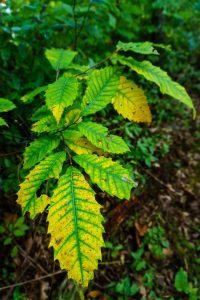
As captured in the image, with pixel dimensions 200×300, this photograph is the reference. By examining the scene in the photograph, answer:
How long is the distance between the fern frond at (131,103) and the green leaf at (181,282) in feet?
6.25

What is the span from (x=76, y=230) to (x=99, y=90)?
774mm

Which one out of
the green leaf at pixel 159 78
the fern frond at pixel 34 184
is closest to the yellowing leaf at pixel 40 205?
the fern frond at pixel 34 184

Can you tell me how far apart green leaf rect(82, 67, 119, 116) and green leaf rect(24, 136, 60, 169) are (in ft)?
0.76

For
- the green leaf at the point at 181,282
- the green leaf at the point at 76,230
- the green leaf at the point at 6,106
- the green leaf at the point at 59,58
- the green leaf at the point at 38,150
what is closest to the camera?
the green leaf at the point at 76,230

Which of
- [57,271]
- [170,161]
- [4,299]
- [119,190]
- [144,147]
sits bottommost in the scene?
[4,299]

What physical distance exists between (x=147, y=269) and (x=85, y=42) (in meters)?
3.22

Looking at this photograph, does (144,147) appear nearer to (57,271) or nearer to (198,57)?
(57,271)

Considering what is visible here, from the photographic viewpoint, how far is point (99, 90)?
Answer: 4.81 ft

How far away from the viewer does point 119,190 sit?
46.0 inches

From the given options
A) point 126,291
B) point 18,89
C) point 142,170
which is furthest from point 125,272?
point 18,89

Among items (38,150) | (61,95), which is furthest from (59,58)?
(38,150)

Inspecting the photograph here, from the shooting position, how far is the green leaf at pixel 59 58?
1.83 meters

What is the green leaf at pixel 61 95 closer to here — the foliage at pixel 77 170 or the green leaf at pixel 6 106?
the foliage at pixel 77 170

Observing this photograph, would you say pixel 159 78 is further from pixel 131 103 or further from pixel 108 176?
pixel 108 176
